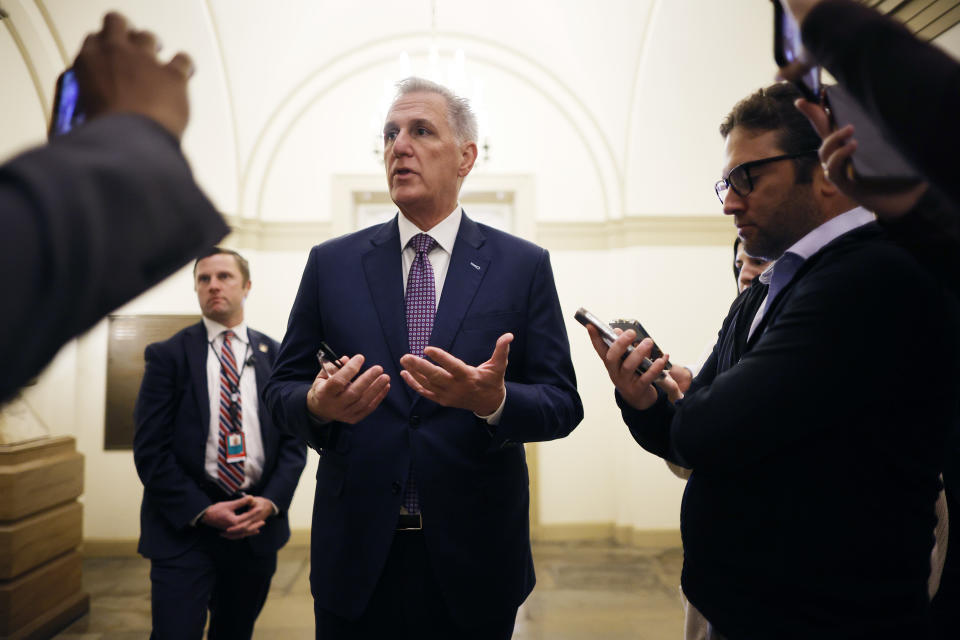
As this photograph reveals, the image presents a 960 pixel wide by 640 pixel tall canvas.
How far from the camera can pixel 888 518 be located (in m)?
1.07

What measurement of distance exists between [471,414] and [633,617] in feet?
10.5

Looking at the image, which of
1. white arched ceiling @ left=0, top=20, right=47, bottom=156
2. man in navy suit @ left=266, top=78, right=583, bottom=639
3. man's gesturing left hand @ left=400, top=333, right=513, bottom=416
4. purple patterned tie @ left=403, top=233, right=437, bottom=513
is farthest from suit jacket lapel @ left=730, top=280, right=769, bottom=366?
white arched ceiling @ left=0, top=20, right=47, bottom=156

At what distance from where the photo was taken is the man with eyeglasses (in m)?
1.04

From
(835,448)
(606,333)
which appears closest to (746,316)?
(606,333)

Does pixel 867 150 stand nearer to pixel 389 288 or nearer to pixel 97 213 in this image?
pixel 97 213

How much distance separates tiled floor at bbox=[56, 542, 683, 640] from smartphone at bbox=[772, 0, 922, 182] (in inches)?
143

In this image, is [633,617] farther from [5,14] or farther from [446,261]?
[5,14]

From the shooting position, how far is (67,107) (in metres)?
0.66

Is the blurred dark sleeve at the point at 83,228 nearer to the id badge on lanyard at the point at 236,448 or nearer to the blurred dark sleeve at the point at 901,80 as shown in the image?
the blurred dark sleeve at the point at 901,80

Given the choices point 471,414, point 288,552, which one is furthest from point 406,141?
point 288,552

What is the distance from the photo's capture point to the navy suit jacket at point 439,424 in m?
1.49

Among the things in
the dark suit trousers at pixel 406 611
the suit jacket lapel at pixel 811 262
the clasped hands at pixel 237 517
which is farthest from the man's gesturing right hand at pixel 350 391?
the clasped hands at pixel 237 517

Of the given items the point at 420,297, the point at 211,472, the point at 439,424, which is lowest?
the point at 211,472

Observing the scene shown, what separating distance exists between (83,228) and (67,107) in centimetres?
28
